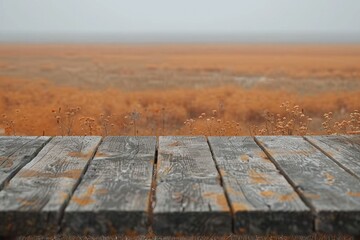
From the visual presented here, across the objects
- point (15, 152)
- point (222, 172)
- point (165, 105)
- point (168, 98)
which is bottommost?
point (168, 98)

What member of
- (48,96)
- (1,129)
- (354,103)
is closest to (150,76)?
(48,96)

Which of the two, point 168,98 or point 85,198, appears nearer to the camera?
point 85,198

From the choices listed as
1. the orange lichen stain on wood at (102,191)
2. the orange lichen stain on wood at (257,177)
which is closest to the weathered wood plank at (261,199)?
the orange lichen stain on wood at (257,177)

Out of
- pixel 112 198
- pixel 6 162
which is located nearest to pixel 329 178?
pixel 112 198

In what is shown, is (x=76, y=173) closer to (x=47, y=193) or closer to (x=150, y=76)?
(x=47, y=193)

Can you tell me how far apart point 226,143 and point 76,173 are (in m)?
0.89

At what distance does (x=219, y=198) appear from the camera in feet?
5.40

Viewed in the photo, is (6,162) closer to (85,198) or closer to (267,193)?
(85,198)

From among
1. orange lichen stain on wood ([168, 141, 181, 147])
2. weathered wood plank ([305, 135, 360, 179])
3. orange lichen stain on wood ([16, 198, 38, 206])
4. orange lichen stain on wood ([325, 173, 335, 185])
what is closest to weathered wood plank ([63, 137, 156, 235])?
orange lichen stain on wood ([16, 198, 38, 206])

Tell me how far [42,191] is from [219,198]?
0.61m

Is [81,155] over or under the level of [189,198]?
under

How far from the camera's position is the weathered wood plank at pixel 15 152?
78.4 inches

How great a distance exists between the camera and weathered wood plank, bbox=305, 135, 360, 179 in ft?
6.95

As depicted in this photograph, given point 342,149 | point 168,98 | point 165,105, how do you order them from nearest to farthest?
point 342,149, point 165,105, point 168,98
